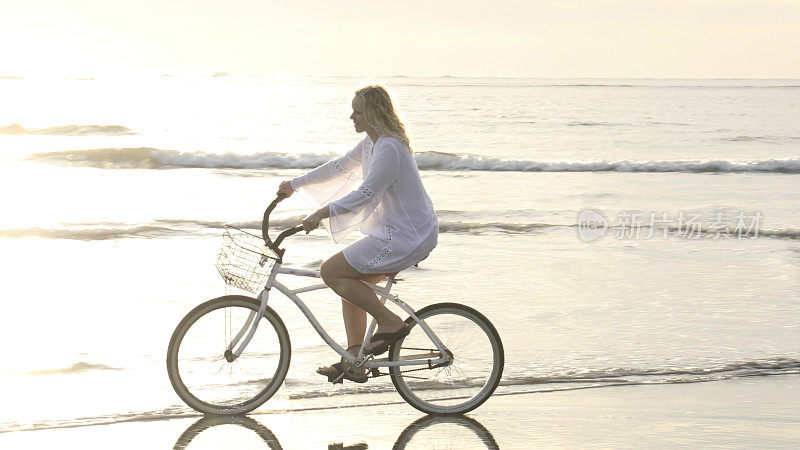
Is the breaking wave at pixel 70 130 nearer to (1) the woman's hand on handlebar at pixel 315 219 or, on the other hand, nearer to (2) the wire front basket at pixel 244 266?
(2) the wire front basket at pixel 244 266

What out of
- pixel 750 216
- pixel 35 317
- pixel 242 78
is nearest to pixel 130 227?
pixel 35 317

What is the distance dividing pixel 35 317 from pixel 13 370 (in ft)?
5.43

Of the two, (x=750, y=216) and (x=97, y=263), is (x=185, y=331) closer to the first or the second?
(x=97, y=263)

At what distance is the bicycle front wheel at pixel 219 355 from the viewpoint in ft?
18.1

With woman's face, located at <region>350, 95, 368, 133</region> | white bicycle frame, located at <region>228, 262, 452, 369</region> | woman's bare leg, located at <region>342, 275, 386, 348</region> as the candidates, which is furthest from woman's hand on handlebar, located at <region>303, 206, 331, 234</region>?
woman's bare leg, located at <region>342, 275, 386, 348</region>

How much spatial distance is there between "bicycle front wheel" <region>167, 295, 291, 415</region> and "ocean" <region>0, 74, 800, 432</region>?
0.17 metres

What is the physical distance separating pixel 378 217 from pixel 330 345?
2.67 ft

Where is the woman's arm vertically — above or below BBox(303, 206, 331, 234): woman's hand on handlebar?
above

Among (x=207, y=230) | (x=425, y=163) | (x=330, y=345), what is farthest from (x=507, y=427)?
(x=425, y=163)

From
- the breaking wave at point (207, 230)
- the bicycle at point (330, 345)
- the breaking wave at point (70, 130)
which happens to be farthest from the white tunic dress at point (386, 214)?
the breaking wave at point (70, 130)

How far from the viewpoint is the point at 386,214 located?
210 inches

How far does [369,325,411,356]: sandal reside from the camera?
5.47 meters

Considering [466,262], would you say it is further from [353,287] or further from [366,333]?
[353,287]

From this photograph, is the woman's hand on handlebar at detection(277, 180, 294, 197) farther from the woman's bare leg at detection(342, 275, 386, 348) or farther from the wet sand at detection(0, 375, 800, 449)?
the wet sand at detection(0, 375, 800, 449)
